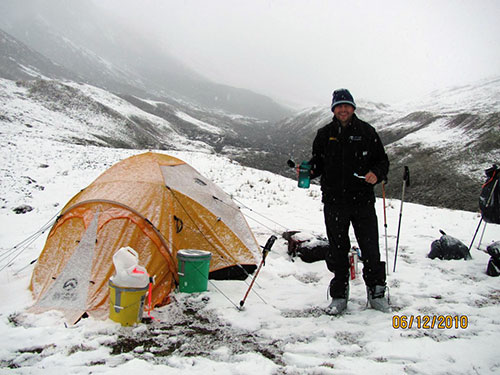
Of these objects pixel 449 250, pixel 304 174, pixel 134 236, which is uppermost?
pixel 304 174

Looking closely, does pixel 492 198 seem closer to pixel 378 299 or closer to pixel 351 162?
pixel 378 299

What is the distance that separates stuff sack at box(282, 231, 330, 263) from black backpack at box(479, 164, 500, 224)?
3.42m

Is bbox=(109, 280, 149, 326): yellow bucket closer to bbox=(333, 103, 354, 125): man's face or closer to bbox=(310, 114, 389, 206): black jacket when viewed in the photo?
bbox=(310, 114, 389, 206): black jacket

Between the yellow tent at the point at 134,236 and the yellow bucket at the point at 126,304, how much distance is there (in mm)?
415

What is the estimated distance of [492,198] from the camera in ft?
20.6

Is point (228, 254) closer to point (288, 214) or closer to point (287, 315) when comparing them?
point (287, 315)

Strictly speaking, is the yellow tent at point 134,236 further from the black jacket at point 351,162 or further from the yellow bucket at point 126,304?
the black jacket at point 351,162


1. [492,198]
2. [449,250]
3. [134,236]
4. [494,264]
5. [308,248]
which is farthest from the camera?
[308,248]

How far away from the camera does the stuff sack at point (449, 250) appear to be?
643cm

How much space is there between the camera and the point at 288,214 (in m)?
11.4

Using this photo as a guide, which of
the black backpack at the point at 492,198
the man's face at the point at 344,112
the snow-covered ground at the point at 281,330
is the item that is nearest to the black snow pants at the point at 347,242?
the snow-covered ground at the point at 281,330

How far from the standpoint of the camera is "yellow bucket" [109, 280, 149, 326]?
3.84 metres

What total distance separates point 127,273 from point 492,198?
7.20 m

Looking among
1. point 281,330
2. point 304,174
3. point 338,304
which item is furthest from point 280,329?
point 304,174
